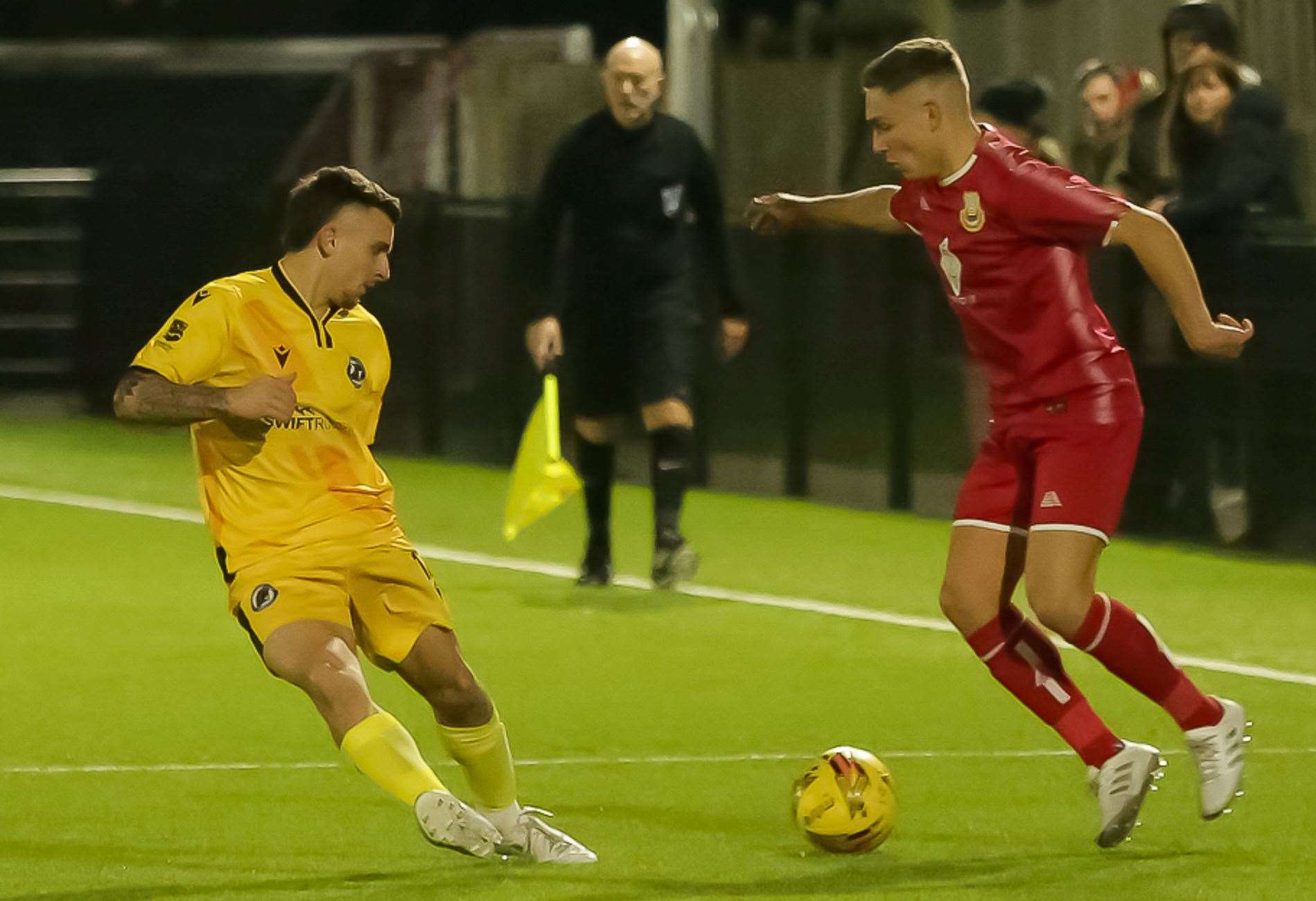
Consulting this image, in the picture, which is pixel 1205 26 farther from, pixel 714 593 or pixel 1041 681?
pixel 1041 681

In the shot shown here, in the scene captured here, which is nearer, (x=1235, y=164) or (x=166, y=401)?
(x=166, y=401)

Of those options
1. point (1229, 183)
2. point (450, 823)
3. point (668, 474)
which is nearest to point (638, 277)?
point (668, 474)

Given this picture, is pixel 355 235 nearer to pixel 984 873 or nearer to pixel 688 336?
pixel 984 873

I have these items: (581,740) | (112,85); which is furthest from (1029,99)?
(112,85)

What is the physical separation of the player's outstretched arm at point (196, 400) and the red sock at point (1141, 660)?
2.00 m

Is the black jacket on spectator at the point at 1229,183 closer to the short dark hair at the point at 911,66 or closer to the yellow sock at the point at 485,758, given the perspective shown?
the short dark hair at the point at 911,66

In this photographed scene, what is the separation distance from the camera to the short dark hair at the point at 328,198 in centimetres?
600

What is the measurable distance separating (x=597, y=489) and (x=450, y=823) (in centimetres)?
556

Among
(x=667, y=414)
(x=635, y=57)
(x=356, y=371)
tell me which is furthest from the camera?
(x=667, y=414)

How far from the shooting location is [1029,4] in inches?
706

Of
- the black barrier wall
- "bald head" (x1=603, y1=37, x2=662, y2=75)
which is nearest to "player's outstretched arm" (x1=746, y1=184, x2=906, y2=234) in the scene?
"bald head" (x1=603, y1=37, x2=662, y2=75)

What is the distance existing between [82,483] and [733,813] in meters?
8.90

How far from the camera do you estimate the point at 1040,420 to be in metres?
6.50

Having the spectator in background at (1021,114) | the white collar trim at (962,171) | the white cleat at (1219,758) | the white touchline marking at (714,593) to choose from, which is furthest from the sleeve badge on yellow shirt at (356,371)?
the spectator in background at (1021,114)
